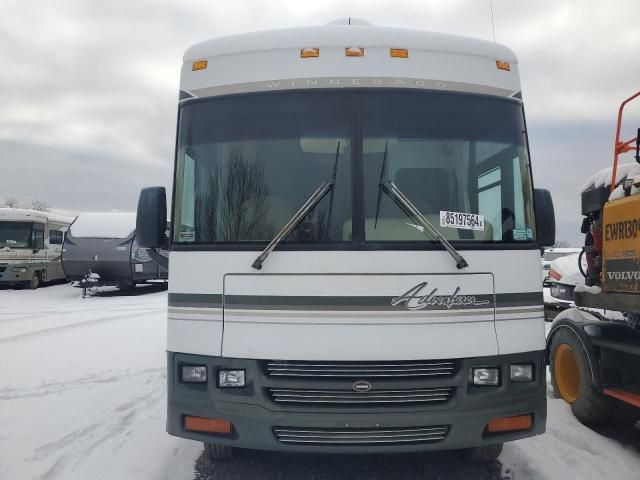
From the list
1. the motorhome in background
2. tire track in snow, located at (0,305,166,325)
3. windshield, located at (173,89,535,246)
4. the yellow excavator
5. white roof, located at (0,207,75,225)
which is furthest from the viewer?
white roof, located at (0,207,75,225)

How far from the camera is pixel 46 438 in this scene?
163 inches

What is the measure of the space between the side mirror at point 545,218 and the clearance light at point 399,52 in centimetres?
128

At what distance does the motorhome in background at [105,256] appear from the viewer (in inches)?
624

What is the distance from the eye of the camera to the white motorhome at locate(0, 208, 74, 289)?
1750cm

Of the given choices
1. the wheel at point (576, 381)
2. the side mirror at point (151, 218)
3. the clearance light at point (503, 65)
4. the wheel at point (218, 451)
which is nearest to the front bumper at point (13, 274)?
the side mirror at point (151, 218)

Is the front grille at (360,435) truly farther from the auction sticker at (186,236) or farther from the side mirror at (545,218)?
the side mirror at (545,218)

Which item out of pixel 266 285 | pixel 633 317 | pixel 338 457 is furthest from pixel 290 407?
pixel 633 317

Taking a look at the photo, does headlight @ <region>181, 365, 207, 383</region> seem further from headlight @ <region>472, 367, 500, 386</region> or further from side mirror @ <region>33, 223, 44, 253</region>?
side mirror @ <region>33, 223, 44, 253</region>

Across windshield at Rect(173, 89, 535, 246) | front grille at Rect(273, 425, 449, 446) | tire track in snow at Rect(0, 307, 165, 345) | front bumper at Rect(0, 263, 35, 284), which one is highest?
windshield at Rect(173, 89, 535, 246)

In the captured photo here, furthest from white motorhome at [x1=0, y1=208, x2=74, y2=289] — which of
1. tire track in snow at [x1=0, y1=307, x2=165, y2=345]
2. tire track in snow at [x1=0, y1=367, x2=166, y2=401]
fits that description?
tire track in snow at [x1=0, y1=367, x2=166, y2=401]

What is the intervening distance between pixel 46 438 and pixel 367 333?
294 cm

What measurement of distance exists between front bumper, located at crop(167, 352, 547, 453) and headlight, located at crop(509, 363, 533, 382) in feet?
0.13

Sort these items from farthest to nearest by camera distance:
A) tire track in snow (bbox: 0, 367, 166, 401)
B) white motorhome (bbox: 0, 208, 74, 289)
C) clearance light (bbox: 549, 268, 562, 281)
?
white motorhome (bbox: 0, 208, 74, 289), clearance light (bbox: 549, 268, 562, 281), tire track in snow (bbox: 0, 367, 166, 401)

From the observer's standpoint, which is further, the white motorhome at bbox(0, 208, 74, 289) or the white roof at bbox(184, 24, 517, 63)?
the white motorhome at bbox(0, 208, 74, 289)
